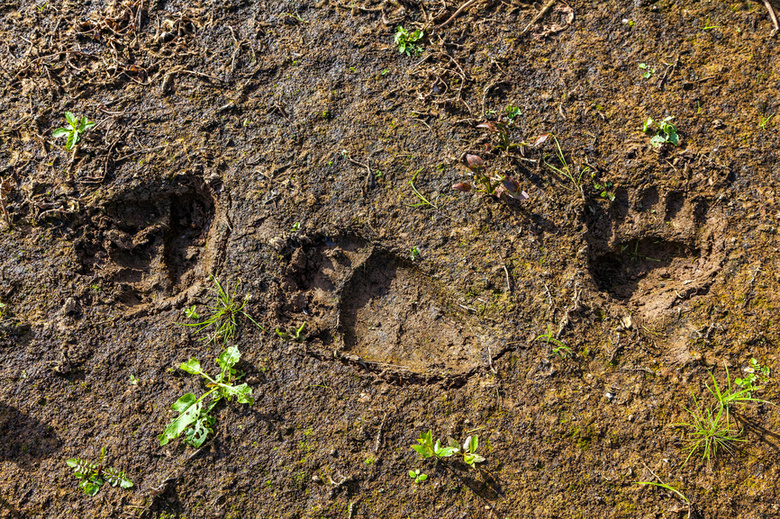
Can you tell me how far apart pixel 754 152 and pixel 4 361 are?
3513 millimetres

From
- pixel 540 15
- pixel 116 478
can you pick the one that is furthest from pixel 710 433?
pixel 116 478

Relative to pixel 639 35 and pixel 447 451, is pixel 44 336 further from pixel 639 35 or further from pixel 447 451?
pixel 639 35

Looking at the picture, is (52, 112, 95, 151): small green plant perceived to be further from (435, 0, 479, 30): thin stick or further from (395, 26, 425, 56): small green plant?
(435, 0, 479, 30): thin stick

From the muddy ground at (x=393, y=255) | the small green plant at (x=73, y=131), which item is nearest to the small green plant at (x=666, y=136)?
the muddy ground at (x=393, y=255)

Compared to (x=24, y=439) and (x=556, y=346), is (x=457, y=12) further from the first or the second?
(x=24, y=439)

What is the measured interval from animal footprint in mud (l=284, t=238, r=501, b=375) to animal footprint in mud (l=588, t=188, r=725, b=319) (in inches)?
26.9

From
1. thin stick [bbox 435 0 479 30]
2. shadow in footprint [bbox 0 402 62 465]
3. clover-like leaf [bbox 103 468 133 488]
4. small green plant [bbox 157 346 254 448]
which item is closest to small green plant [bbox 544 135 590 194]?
thin stick [bbox 435 0 479 30]

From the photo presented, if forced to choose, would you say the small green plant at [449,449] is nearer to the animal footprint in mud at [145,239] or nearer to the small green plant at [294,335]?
the small green plant at [294,335]

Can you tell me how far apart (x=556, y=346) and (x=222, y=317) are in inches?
58.3

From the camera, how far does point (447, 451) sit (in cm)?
193

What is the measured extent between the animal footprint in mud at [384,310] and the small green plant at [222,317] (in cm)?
29

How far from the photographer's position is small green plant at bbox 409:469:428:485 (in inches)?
76.9

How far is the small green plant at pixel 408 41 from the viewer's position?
2176 millimetres

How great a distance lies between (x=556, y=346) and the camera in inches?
79.5
